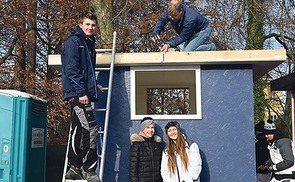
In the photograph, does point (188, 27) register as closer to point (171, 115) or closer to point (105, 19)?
point (171, 115)

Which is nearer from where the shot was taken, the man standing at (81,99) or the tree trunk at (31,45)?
the man standing at (81,99)

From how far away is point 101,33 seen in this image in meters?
12.5

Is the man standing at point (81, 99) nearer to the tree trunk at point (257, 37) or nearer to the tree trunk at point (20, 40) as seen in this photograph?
the tree trunk at point (20, 40)

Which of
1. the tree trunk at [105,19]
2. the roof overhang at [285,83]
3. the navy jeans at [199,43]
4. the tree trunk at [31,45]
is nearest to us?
the navy jeans at [199,43]

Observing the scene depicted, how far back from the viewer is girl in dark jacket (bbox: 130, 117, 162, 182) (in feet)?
17.8

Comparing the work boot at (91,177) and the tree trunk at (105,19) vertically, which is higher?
the tree trunk at (105,19)

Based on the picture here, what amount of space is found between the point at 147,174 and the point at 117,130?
79 centimetres

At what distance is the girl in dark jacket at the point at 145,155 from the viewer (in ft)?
17.8

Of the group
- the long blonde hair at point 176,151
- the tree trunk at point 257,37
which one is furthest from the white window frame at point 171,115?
the tree trunk at point 257,37

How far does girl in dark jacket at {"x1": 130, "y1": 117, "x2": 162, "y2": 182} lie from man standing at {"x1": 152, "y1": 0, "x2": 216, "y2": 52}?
1.25 meters

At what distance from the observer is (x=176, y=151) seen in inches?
212

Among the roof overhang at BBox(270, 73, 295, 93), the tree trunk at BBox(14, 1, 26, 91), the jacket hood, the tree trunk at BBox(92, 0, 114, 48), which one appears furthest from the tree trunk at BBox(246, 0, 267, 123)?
the jacket hood

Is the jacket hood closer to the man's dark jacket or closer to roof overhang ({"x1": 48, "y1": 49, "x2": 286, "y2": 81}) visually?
the man's dark jacket

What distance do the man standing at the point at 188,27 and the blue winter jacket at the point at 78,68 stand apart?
1435 mm
